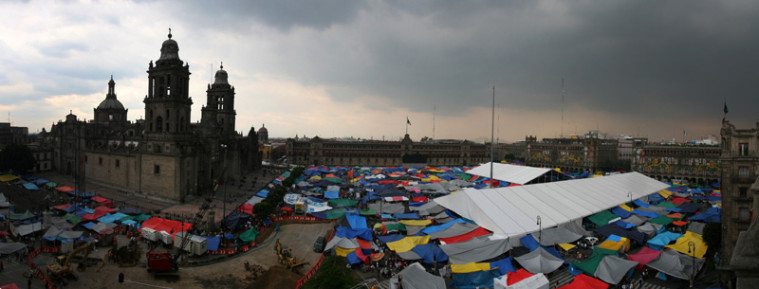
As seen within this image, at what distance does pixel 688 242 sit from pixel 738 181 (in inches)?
192

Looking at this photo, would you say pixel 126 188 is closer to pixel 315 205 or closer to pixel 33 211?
pixel 33 211

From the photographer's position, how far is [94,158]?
173ft

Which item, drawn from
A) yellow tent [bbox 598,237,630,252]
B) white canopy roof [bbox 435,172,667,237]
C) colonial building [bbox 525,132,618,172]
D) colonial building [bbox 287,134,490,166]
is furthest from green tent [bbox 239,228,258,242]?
colonial building [bbox 525,132,618,172]

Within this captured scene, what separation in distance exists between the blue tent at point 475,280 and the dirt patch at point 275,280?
28.3ft

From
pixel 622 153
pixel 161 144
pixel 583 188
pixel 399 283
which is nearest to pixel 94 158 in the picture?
pixel 161 144

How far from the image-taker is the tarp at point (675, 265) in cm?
2317

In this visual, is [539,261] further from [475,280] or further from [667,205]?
[667,205]

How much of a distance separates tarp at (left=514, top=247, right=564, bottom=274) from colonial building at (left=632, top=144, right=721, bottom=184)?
280 ft

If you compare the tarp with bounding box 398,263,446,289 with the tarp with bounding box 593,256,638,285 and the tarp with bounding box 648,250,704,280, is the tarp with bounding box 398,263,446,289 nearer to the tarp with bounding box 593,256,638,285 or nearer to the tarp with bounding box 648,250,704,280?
the tarp with bounding box 593,256,638,285

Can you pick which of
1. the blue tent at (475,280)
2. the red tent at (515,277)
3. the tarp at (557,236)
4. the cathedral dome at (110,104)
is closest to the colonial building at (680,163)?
the tarp at (557,236)

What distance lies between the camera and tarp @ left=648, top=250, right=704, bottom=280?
2317 centimetres

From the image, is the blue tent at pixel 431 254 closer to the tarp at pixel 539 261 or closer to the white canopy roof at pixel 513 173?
the tarp at pixel 539 261

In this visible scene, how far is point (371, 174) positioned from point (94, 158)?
41276 millimetres

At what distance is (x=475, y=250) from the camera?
2566 cm
